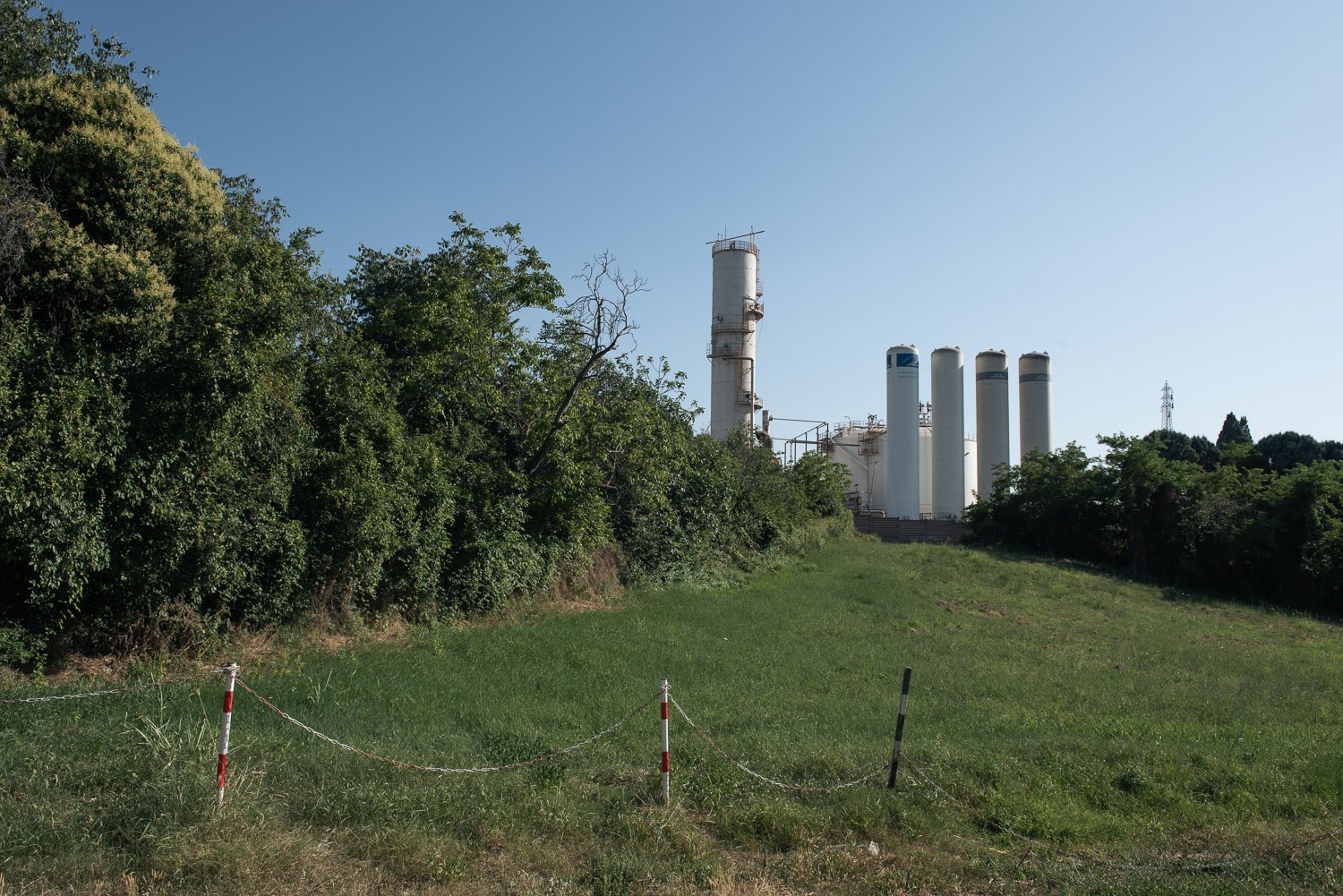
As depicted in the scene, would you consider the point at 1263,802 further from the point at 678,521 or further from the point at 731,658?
the point at 678,521

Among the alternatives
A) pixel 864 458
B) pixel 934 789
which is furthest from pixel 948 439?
pixel 934 789

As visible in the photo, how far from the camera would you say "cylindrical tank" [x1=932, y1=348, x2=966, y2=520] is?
53344 millimetres

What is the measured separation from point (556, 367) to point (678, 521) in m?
7.18

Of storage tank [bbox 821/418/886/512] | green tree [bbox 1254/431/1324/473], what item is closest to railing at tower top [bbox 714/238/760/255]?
storage tank [bbox 821/418/886/512]

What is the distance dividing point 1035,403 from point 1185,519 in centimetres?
1901

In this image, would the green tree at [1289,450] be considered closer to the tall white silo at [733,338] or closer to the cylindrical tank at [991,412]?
the cylindrical tank at [991,412]

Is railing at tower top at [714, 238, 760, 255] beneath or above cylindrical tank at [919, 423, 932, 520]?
above

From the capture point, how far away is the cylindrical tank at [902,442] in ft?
170

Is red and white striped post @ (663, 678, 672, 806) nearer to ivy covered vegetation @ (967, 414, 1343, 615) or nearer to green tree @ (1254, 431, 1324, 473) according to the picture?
ivy covered vegetation @ (967, 414, 1343, 615)

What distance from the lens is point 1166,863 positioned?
681cm

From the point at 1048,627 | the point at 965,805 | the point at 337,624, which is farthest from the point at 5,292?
the point at 1048,627

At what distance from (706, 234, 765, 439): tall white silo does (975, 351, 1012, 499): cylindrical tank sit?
1726 cm

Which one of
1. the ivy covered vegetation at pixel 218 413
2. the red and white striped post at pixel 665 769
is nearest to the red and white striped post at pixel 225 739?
the red and white striped post at pixel 665 769

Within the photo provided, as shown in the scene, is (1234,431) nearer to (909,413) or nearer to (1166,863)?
(909,413)
